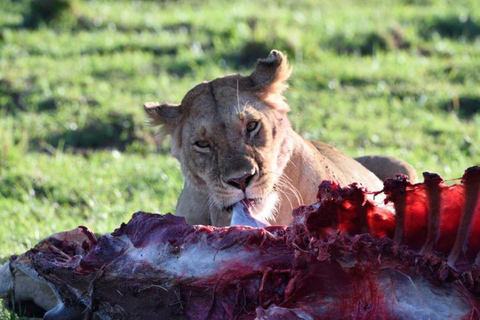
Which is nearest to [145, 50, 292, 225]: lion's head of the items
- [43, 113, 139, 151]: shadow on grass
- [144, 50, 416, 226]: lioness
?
[144, 50, 416, 226]: lioness

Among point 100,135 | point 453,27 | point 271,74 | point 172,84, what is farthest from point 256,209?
point 453,27

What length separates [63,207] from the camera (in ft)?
20.7

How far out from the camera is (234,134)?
439cm

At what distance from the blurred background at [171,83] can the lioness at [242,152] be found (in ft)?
3.03

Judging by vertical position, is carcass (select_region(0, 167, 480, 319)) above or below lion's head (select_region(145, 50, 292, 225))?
above

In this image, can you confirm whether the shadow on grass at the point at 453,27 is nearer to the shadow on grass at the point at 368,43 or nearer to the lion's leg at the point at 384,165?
the shadow on grass at the point at 368,43

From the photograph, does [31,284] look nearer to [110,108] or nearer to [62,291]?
[62,291]

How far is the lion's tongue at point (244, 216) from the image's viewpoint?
361cm

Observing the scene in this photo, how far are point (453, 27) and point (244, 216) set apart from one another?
324 inches

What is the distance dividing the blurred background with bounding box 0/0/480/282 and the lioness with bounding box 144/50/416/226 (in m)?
0.92

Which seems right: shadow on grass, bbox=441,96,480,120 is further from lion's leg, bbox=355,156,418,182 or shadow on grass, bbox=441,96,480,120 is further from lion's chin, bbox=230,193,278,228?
lion's chin, bbox=230,193,278,228

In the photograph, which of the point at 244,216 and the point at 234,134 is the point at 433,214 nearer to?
the point at 244,216

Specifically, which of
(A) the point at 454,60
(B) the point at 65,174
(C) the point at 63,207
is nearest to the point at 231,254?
(C) the point at 63,207

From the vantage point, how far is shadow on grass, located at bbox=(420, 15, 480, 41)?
11.1 meters
